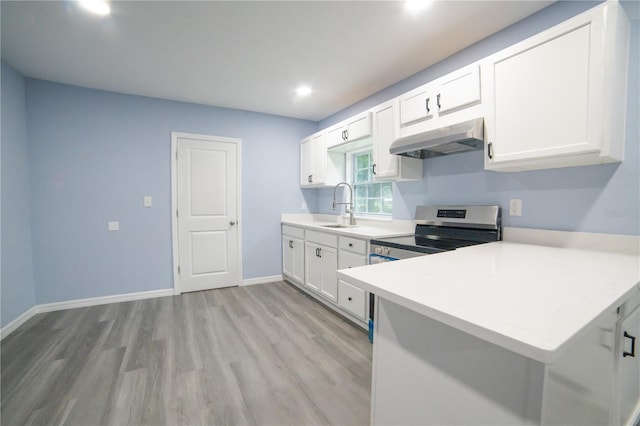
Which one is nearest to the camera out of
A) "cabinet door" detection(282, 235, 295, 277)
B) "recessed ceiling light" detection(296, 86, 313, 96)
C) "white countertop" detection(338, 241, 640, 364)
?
"white countertop" detection(338, 241, 640, 364)

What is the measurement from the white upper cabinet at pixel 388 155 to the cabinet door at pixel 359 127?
0.09m

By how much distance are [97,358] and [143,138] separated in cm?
242

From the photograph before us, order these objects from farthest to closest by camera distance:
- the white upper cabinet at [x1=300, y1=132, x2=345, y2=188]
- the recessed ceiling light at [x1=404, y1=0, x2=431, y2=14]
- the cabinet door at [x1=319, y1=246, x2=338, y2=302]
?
the white upper cabinet at [x1=300, y1=132, x2=345, y2=188]
the cabinet door at [x1=319, y1=246, x2=338, y2=302]
the recessed ceiling light at [x1=404, y1=0, x2=431, y2=14]

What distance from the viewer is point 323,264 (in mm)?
3016

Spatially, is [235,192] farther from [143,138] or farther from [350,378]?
[350,378]

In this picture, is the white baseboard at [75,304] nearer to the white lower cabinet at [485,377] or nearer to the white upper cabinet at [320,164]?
the white upper cabinet at [320,164]

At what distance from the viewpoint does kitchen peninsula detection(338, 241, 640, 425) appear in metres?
0.63

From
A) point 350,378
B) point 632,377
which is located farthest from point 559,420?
point 350,378

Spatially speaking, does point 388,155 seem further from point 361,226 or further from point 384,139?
point 361,226

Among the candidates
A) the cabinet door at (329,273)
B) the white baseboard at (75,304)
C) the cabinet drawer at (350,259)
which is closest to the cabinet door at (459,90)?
the cabinet drawer at (350,259)

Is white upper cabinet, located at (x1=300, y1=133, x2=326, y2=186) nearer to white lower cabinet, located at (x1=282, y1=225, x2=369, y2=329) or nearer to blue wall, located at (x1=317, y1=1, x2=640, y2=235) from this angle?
white lower cabinet, located at (x1=282, y1=225, x2=369, y2=329)

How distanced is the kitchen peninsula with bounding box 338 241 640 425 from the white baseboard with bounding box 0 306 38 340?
3256 millimetres

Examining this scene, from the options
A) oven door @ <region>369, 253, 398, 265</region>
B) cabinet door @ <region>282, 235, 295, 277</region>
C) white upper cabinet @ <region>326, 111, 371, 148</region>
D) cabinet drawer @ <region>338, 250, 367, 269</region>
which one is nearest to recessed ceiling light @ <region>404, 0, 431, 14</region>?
white upper cabinet @ <region>326, 111, 371, 148</region>

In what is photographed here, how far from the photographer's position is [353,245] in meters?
2.56
